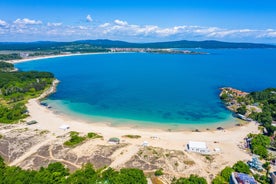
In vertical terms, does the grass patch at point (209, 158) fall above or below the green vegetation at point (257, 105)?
below

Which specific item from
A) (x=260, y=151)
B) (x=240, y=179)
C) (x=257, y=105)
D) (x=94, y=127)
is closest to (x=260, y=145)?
(x=260, y=151)

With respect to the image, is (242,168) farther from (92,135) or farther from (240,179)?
(92,135)

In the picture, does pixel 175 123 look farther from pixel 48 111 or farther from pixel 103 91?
pixel 103 91

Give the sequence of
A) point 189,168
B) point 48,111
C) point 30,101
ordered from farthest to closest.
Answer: point 30,101
point 48,111
point 189,168

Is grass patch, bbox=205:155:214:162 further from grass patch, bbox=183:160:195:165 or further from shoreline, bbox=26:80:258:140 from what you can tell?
shoreline, bbox=26:80:258:140

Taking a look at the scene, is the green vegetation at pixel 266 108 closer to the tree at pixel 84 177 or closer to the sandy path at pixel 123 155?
the sandy path at pixel 123 155

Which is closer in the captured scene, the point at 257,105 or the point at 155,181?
the point at 155,181

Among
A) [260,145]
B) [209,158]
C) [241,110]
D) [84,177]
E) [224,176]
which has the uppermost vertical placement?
[84,177]

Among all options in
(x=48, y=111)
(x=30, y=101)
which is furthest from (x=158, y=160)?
(x=30, y=101)

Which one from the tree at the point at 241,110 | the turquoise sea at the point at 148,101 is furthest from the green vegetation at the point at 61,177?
the tree at the point at 241,110
